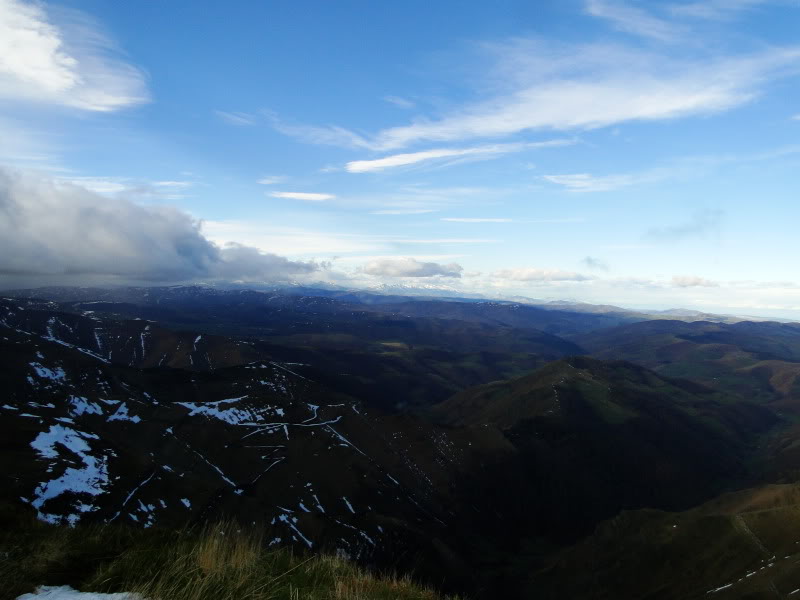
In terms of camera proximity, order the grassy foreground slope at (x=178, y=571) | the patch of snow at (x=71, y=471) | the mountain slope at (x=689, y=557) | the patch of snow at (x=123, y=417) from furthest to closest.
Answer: the patch of snow at (x=123, y=417), the mountain slope at (x=689, y=557), the patch of snow at (x=71, y=471), the grassy foreground slope at (x=178, y=571)

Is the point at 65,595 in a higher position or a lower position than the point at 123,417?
higher

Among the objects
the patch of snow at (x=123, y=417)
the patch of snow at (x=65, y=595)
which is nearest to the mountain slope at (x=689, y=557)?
the patch of snow at (x=65, y=595)

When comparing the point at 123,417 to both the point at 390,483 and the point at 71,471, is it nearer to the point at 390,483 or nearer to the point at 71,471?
the point at 71,471

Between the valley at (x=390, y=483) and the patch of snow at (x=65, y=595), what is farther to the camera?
the valley at (x=390, y=483)

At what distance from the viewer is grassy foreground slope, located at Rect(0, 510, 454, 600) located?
22.0ft

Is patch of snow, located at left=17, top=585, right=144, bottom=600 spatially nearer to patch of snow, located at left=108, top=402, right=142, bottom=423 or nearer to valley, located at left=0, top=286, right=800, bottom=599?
valley, located at left=0, top=286, right=800, bottom=599

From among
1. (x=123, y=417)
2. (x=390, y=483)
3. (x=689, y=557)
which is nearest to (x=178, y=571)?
(x=689, y=557)

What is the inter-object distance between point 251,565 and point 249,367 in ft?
649

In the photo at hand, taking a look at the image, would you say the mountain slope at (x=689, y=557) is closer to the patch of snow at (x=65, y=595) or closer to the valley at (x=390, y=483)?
the valley at (x=390, y=483)

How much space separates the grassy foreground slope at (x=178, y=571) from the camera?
6.72 m

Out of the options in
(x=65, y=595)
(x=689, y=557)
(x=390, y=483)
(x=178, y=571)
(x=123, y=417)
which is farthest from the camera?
(x=123, y=417)

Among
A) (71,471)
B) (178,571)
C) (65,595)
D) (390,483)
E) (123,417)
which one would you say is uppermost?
(178,571)

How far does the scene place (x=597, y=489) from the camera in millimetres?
167000

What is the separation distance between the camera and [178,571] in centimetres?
696
